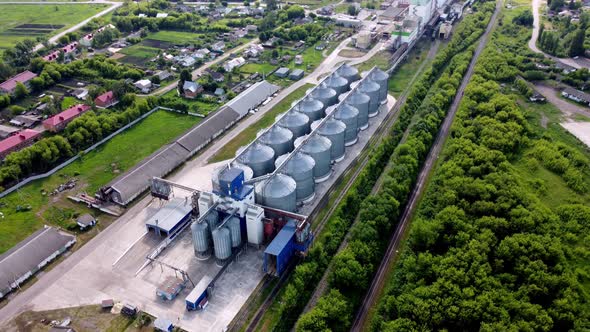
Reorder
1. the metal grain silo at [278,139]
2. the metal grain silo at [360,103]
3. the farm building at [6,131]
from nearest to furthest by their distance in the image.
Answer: the metal grain silo at [278,139]
the farm building at [6,131]
the metal grain silo at [360,103]

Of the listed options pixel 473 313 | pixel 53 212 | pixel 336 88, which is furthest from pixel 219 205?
pixel 336 88

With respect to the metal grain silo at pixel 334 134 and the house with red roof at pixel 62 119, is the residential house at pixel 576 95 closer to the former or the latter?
the metal grain silo at pixel 334 134

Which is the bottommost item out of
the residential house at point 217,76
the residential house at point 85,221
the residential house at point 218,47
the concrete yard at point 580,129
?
the residential house at point 85,221

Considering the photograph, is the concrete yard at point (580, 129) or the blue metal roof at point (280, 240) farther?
the concrete yard at point (580, 129)

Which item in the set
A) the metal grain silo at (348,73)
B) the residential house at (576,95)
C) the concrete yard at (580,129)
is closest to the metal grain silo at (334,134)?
the metal grain silo at (348,73)

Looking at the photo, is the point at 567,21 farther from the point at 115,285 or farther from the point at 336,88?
the point at 115,285

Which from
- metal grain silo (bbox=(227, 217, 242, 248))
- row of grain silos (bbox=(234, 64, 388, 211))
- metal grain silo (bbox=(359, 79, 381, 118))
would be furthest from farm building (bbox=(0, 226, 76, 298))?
metal grain silo (bbox=(359, 79, 381, 118))

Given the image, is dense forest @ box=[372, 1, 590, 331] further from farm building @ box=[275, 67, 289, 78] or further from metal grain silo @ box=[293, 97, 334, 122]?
farm building @ box=[275, 67, 289, 78]
